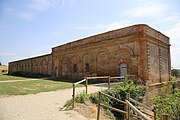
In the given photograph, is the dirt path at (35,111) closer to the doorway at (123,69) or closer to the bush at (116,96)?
the bush at (116,96)

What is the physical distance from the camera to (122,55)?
1884cm

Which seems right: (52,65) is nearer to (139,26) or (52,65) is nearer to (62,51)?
(62,51)

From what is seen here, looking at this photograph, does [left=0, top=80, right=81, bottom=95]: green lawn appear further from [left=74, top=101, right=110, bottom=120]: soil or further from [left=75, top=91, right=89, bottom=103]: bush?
[left=74, top=101, right=110, bottom=120]: soil

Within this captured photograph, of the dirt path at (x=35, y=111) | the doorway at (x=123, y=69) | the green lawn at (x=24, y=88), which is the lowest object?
the dirt path at (x=35, y=111)

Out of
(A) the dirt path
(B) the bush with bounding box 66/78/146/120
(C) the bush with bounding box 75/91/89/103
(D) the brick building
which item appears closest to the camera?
(A) the dirt path

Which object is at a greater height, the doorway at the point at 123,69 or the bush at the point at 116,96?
the doorway at the point at 123,69

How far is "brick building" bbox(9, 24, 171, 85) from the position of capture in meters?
17.3

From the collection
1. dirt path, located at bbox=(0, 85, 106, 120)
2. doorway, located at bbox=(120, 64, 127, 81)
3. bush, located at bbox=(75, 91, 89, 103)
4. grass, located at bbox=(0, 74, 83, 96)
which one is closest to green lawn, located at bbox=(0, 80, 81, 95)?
grass, located at bbox=(0, 74, 83, 96)

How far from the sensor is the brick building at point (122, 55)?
56.8 ft

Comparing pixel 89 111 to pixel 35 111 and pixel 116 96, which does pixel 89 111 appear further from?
pixel 116 96

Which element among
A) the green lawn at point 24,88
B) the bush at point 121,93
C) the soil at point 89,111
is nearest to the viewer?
the soil at point 89,111

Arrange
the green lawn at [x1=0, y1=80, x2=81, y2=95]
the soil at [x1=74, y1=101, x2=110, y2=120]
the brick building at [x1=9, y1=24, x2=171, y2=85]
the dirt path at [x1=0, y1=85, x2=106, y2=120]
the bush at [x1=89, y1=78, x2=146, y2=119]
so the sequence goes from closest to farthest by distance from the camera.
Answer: the dirt path at [x1=0, y1=85, x2=106, y2=120] < the soil at [x1=74, y1=101, x2=110, y2=120] < the bush at [x1=89, y1=78, x2=146, y2=119] < the green lawn at [x1=0, y1=80, x2=81, y2=95] < the brick building at [x1=9, y1=24, x2=171, y2=85]

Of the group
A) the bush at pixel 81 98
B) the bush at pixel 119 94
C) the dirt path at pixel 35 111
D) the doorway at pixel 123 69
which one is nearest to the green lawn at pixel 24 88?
the dirt path at pixel 35 111

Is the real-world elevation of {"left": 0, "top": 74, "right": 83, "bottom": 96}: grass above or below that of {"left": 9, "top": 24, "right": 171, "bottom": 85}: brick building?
below
